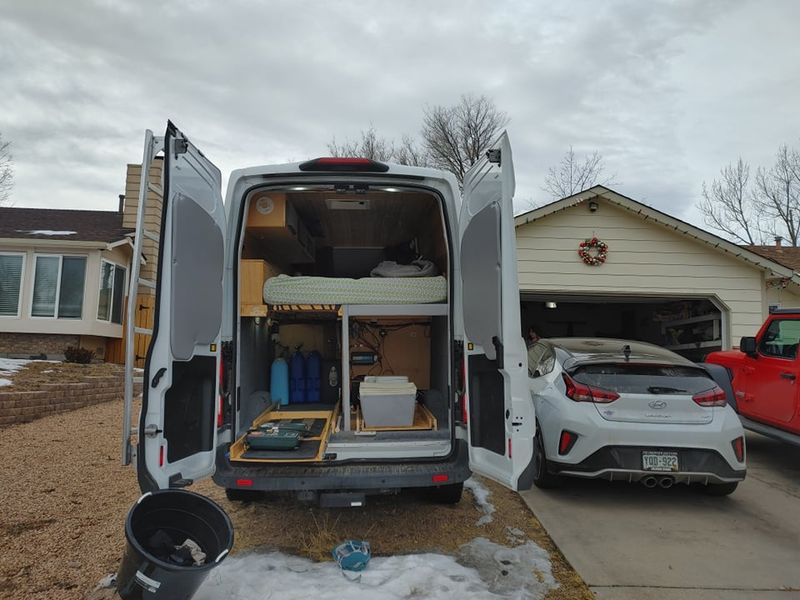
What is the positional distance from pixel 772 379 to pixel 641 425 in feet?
7.51

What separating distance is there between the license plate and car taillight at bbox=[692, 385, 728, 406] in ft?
1.72

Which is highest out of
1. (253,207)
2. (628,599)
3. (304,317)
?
(253,207)

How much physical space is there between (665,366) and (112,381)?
8.91 m

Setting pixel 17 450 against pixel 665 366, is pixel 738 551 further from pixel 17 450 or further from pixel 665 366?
pixel 17 450

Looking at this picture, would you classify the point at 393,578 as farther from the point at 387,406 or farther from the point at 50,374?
the point at 50,374

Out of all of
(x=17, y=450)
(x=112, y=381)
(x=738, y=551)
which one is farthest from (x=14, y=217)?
(x=738, y=551)

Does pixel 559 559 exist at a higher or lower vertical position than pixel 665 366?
lower

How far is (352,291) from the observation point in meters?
3.96

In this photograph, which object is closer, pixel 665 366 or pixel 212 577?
pixel 212 577

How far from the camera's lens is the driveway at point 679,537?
2.99 meters

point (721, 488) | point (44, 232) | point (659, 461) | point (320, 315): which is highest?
point (44, 232)

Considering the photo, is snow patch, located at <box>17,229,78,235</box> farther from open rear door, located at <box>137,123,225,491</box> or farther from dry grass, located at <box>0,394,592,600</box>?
open rear door, located at <box>137,123,225,491</box>

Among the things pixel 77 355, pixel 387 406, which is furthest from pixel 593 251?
pixel 77 355

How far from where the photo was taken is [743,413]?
5.81 m
